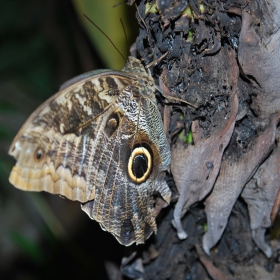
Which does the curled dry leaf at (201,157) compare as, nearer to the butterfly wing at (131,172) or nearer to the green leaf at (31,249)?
the butterfly wing at (131,172)

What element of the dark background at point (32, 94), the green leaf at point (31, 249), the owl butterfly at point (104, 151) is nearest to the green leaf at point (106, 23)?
the owl butterfly at point (104, 151)

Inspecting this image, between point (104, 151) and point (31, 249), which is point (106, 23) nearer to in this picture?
point (104, 151)

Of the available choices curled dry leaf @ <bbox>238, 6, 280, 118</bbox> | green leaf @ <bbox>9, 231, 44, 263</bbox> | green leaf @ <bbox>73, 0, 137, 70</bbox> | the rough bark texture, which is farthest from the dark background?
curled dry leaf @ <bbox>238, 6, 280, 118</bbox>

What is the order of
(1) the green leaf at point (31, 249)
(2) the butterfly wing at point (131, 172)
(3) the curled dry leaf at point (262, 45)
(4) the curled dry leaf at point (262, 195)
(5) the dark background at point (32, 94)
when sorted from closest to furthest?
1. (3) the curled dry leaf at point (262, 45)
2. (4) the curled dry leaf at point (262, 195)
3. (2) the butterfly wing at point (131, 172)
4. (1) the green leaf at point (31, 249)
5. (5) the dark background at point (32, 94)

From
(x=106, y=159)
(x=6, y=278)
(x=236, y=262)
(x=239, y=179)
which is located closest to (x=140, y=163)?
(x=106, y=159)

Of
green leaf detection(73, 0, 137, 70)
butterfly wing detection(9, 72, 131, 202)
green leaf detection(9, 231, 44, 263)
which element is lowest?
green leaf detection(9, 231, 44, 263)

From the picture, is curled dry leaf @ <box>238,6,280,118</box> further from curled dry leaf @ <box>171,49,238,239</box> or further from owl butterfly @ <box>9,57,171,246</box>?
Answer: owl butterfly @ <box>9,57,171,246</box>
